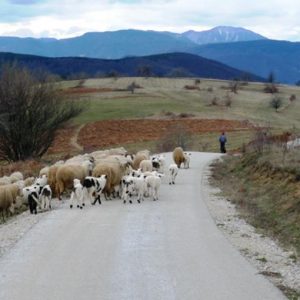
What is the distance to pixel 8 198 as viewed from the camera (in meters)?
21.5

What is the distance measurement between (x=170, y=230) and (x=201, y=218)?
2268 mm

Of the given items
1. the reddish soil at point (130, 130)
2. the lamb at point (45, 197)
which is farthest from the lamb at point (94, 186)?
the reddish soil at point (130, 130)

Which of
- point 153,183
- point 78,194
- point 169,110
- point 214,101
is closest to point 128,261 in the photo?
point 78,194

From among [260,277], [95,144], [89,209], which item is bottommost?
[95,144]

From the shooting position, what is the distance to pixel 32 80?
5066cm

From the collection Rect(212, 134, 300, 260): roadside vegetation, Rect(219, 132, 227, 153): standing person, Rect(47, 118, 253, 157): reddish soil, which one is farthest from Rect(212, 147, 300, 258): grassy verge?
Rect(47, 118, 253, 157): reddish soil

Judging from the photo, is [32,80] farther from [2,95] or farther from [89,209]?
[89,209]

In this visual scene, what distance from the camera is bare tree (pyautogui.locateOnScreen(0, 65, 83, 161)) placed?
4803 centimetres

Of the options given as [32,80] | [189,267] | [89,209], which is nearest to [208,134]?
[32,80]

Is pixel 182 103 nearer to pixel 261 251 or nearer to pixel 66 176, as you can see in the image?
pixel 66 176

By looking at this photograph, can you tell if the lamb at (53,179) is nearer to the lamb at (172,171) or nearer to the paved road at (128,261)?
the paved road at (128,261)

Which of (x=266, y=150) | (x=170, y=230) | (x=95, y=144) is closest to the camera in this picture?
(x=170, y=230)

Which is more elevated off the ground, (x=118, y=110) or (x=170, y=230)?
(x=170, y=230)

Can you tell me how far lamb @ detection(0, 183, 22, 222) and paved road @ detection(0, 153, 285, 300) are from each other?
329cm
